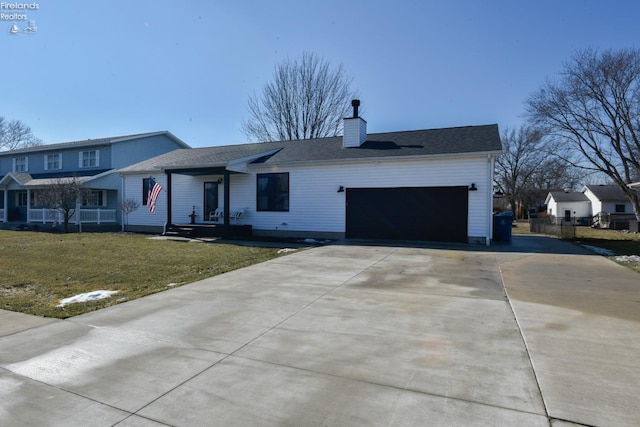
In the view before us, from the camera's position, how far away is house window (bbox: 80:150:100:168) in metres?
24.8

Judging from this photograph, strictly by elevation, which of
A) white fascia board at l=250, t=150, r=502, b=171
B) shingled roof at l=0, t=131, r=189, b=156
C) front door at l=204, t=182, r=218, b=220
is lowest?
front door at l=204, t=182, r=218, b=220

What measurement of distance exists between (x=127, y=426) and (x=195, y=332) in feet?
5.76

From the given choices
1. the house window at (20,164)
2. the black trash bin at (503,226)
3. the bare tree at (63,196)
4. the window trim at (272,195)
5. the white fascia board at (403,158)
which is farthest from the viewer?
the house window at (20,164)

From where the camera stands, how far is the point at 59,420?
8.24ft

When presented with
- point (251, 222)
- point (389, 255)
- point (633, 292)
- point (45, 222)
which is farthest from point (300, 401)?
point (45, 222)

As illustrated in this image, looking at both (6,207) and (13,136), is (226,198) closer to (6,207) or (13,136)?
(6,207)

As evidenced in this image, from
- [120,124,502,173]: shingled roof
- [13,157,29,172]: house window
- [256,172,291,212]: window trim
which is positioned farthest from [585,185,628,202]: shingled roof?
[13,157,29,172]: house window

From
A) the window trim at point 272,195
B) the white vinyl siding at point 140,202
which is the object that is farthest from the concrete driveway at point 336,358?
the white vinyl siding at point 140,202

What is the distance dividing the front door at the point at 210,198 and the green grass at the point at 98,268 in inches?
173

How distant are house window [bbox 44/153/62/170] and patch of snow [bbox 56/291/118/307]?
25476 millimetres

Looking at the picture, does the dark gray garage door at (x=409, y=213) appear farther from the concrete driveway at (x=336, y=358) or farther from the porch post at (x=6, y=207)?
the porch post at (x=6, y=207)

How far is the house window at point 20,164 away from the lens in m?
28.0

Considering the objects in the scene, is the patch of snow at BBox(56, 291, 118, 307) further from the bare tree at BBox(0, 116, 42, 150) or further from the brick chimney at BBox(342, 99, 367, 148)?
the bare tree at BBox(0, 116, 42, 150)

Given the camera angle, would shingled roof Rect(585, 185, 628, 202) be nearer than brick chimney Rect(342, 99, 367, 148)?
No
